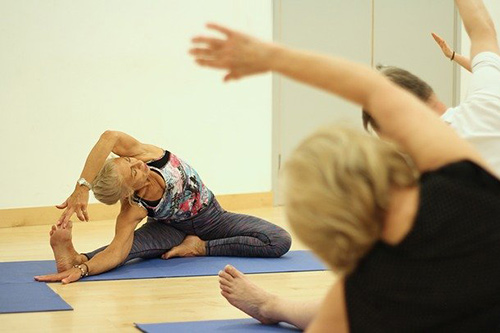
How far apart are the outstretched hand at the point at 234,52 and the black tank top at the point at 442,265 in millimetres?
328

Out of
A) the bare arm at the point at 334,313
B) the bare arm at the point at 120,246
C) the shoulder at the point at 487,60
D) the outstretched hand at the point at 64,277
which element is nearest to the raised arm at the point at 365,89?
the bare arm at the point at 334,313

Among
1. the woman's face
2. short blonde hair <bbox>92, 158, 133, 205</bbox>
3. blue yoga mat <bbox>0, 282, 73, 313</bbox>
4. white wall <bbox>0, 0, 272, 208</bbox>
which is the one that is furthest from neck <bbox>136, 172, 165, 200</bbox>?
white wall <bbox>0, 0, 272, 208</bbox>

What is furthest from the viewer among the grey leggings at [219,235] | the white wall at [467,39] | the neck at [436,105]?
the white wall at [467,39]

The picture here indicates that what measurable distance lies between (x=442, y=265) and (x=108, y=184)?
104 inches

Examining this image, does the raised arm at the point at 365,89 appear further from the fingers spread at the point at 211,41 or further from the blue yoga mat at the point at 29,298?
the blue yoga mat at the point at 29,298

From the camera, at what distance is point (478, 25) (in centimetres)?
223

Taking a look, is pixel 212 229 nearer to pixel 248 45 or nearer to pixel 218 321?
pixel 218 321

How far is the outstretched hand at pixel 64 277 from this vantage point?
381 cm

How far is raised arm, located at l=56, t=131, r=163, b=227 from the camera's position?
3699mm

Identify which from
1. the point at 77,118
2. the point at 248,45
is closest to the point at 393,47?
the point at 77,118

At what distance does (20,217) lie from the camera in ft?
19.4

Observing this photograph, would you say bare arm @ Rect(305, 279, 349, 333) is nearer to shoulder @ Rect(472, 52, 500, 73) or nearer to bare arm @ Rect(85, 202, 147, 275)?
shoulder @ Rect(472, 52, 500, 73)

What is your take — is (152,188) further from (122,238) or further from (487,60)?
(487,60)

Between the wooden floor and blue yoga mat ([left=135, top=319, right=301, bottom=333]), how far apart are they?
0.09 metres
